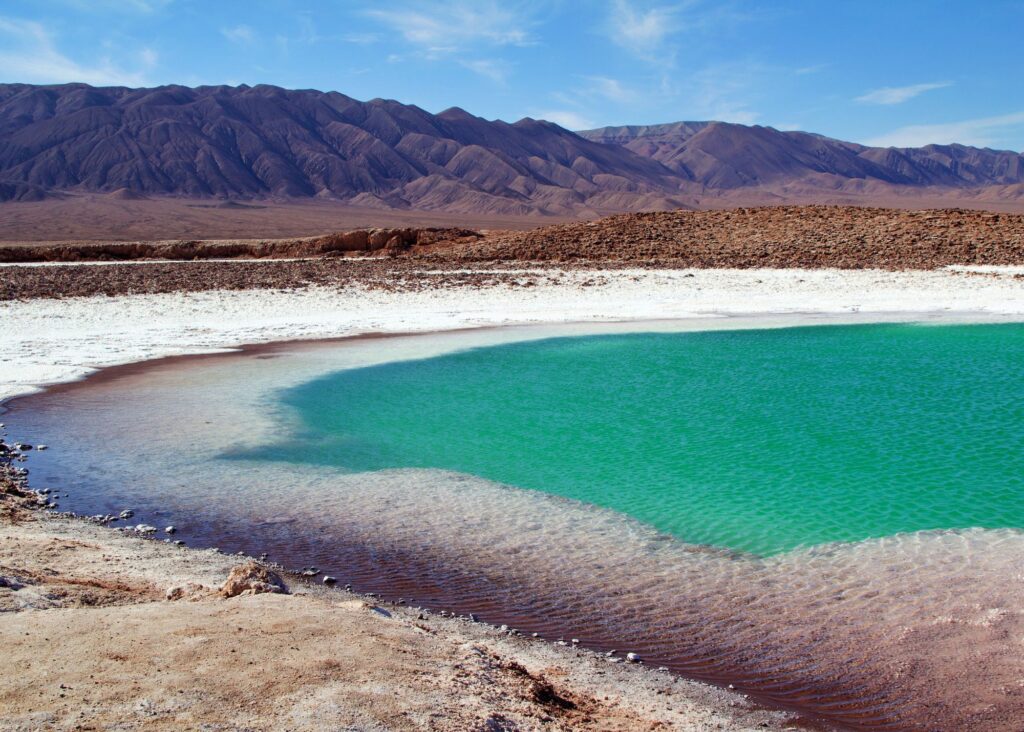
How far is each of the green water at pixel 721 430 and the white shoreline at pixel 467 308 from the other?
11.9 ft

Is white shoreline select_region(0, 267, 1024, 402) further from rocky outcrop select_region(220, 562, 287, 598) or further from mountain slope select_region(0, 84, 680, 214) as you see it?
mountain slope select_region(0, 84, 680, 214)

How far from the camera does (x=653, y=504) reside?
25.5 ft

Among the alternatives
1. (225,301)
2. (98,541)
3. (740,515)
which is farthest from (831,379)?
(225,301)

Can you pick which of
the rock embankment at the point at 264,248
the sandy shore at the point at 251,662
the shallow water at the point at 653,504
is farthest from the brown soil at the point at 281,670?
the rock embankment at the point at 264,248

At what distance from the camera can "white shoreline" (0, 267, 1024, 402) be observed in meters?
16.9

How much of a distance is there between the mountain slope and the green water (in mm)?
110363

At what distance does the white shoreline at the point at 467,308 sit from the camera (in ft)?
55.3

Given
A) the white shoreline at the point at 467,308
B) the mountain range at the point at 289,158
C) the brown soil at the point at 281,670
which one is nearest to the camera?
the brown soil at the point at 281,670

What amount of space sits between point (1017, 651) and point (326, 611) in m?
3.64

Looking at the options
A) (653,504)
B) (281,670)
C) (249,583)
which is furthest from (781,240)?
(281,670)

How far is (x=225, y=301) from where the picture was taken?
875 inches

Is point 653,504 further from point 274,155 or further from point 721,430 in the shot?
point 274,155

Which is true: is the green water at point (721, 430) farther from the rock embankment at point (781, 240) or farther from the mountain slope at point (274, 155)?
the mountain slope at point (274, 155)

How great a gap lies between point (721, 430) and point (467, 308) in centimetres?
1188
